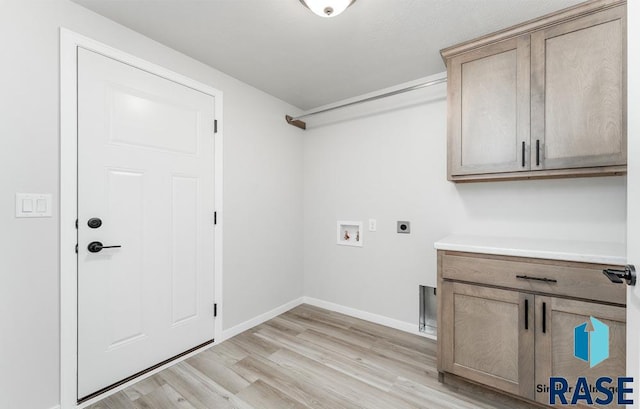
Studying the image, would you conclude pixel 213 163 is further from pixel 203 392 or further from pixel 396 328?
pixel 396 328

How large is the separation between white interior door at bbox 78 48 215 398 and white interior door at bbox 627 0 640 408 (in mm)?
2423

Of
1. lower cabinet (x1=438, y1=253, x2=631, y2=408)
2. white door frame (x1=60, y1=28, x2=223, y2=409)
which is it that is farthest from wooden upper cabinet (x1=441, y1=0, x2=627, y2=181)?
white door frame (x1=60, y1=28, x2=223, y2=409)

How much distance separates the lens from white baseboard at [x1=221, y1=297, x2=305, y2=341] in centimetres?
244

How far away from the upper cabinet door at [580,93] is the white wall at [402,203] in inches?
14.0

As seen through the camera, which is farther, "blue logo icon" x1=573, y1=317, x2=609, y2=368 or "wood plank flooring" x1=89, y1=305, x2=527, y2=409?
"wood plank flooring" x1=89, y1=305, x2=527, y2=409

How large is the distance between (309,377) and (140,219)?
1.62 metres

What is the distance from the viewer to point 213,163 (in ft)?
7.66

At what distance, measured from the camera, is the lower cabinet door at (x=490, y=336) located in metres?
1.53

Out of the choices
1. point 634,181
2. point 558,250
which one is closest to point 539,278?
point 558,250

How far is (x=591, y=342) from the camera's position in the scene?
1.39 meters

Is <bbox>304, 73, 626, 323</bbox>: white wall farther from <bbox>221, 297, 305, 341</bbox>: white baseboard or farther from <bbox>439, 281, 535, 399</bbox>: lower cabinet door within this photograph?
<bbox>439, 281, 535, 399</bbox>: lower cabinet door

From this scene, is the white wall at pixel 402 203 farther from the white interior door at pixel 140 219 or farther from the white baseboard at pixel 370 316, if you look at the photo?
the white interior door at pixel 140 219

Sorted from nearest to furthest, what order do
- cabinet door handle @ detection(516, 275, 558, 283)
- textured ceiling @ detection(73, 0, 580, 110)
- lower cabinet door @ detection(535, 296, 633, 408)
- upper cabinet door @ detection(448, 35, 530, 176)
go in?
lower cabinet door @ detection(535, 296, 633, 408), cabinet door handle @ detection(516, 275, 558, 283), textured ceiling @ detection(73, 0, 580, 110), upper cabinet door @ detection(448, 35, 530, 176)

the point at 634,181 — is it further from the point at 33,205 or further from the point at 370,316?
the point at 33,205
